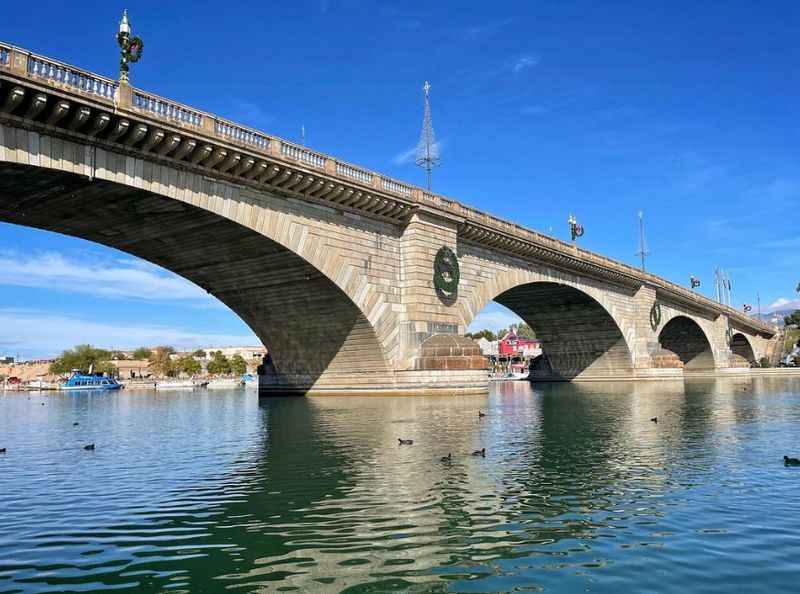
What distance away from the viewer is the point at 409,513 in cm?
1086

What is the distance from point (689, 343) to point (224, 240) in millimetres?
89705

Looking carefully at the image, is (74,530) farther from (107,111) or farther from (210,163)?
(210,163)

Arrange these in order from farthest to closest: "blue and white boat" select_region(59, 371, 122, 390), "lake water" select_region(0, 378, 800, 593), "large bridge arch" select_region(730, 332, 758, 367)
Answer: "large bridge arch" select_region(730, 332, 758, 367), "blue and white boat" select_region(59, 371, 122, 390), "lake water" select_region(0, 378, 800, 593)

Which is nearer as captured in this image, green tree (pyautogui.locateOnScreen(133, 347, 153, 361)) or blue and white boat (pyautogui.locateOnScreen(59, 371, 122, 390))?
blue and white boat (pyautogui.locateOnScreen(59, 371, 122, 390))

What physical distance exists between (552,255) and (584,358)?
25.0 meters

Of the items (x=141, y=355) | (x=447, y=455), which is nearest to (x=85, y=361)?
(x=141, y=355)

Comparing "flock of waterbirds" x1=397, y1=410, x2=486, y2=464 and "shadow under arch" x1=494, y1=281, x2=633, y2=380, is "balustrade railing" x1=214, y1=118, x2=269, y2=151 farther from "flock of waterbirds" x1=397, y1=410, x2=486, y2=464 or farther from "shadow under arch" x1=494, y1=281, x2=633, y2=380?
"shadow under arch" x1=494, y1=281, x2=633, y2=380

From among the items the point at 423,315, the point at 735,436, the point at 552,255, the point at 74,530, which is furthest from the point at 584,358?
the point at 74,530

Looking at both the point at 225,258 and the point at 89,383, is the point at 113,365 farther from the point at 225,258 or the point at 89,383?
the point at 225,258

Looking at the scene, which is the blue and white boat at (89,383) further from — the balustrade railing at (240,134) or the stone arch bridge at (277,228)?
the balustrade railing at (240,134)

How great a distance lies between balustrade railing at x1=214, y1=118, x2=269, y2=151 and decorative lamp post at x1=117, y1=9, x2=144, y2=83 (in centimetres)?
436

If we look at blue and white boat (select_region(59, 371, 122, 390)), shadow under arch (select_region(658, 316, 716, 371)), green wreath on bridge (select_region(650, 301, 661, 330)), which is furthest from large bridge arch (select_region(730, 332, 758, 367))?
blue and white boat (select_region(59, 371, 122, 390))

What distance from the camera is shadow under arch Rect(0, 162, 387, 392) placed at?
27.4m

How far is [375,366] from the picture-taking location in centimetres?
Answer: 4056
